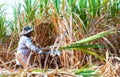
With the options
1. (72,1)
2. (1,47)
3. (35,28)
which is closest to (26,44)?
(35,28)

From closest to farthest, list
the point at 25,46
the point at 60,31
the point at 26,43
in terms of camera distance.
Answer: the point at 60,31 → the point at 26,43 → the point at 25,46

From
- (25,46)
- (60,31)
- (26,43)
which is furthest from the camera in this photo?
(25,46)

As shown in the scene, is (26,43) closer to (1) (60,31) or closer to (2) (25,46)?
(2) (25,46)

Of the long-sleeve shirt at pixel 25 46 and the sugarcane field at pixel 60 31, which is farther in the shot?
the long-sleeve shirt at pixel 25 46

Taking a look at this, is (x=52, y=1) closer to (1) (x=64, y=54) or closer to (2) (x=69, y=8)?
(2) (x=69, y=8)

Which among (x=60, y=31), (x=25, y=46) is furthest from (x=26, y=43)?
(x=60, y=31)

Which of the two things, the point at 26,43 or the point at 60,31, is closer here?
the point at 60,31

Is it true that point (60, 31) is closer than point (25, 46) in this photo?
Yes
